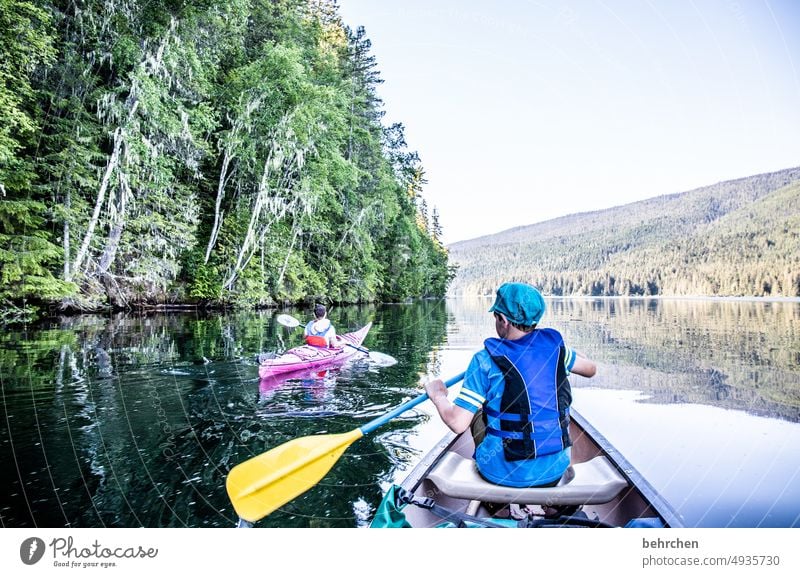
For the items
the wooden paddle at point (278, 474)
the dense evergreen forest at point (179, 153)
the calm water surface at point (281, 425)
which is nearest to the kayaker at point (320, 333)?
the calm water surface at point (281, 425)

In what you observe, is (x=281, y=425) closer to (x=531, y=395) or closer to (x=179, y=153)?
(x=531, y=395)

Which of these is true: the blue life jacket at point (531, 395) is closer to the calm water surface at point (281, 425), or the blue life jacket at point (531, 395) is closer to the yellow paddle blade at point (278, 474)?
the yellow paddle blade at point (278, 474)

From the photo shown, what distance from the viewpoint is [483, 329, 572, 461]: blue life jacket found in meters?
1.91

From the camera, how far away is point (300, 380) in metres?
6.25

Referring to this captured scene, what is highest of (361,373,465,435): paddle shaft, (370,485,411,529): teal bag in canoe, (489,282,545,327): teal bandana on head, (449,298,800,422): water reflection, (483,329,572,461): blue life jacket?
(489,282,545,327): teal bandana on head

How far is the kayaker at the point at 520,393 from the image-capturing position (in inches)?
75.1

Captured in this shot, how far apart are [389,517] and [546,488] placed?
636mm

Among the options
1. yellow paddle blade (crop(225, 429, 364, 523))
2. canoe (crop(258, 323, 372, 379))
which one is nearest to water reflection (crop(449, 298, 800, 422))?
yellow paddle blade (crop(225, 429, 364, 523))

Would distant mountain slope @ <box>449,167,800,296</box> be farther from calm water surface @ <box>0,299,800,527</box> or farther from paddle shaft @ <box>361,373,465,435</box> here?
paddle shaft @ <box>361,373,465,435</box>

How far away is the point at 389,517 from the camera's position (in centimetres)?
187

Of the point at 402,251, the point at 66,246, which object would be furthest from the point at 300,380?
the point at 402,251

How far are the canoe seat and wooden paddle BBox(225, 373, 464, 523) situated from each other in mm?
513

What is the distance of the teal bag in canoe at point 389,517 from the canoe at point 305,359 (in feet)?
14.5

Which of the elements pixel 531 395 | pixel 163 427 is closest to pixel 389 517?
pixel 531 395
